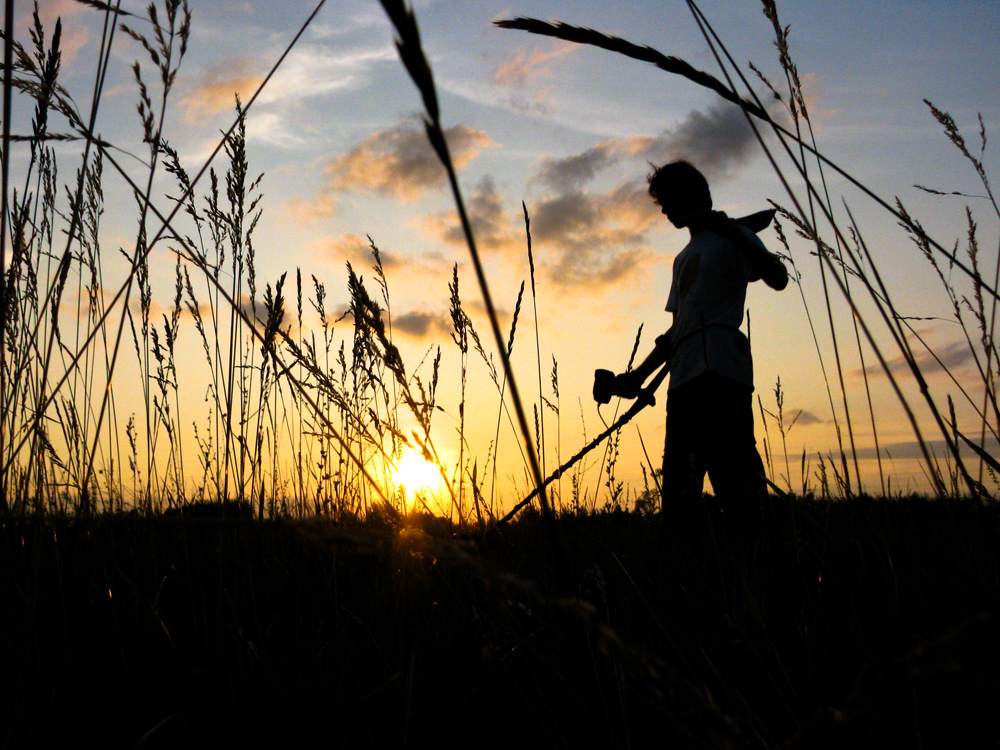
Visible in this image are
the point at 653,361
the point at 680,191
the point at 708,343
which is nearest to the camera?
the point at 708,343

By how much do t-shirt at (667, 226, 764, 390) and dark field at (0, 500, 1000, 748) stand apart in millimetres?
1514

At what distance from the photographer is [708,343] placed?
10.3 ft

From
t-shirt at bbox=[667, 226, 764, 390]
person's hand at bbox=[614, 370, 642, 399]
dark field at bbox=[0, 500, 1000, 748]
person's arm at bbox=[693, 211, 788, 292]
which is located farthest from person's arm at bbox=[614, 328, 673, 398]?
dark field at bbox=[0, 500, 1000, 748]

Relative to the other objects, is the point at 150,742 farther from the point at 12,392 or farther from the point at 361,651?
the point at 12,392

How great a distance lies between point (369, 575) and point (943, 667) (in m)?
1.54

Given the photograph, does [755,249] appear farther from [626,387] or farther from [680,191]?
[626,387]

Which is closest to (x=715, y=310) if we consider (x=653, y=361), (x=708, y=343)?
(x=708, y=343)

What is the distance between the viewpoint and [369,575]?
171 cm

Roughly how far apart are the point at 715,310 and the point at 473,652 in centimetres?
245

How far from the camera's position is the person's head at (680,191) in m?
3.32

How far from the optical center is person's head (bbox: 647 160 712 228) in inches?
131

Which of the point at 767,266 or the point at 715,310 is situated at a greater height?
the point at 767,266

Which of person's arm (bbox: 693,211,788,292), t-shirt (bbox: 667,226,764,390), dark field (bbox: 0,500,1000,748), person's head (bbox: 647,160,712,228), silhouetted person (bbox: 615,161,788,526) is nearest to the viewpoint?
dark field (bbox: 0,500,1000,748)

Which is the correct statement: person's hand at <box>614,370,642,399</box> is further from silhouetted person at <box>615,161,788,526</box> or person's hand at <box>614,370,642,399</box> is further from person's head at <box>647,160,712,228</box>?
person's head at <box>647,160,712,228</box>
